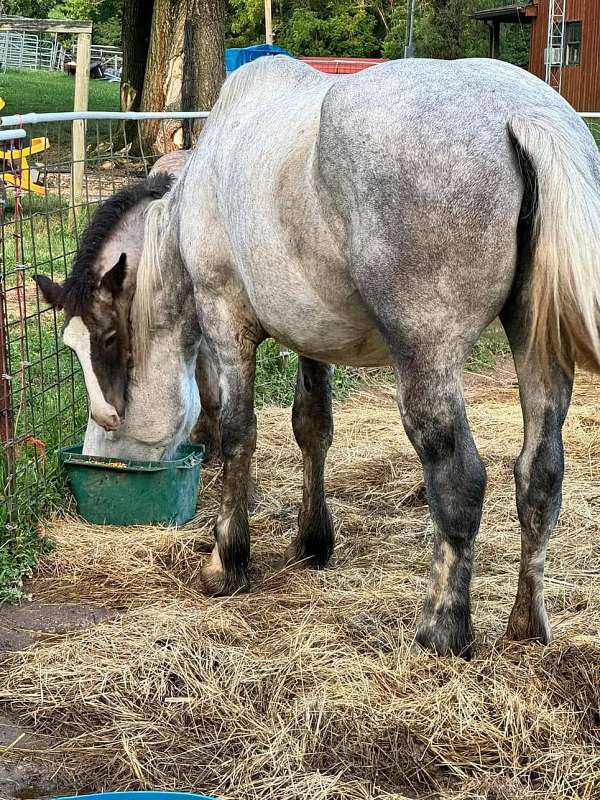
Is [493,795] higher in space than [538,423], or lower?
lower

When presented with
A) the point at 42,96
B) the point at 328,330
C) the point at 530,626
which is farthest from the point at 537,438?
the point at 42,96

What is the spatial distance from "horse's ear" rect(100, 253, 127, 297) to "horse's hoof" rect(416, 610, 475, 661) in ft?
7.05

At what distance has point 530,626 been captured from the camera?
11.7 ft

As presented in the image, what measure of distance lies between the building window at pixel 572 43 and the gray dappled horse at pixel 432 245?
1008 inches

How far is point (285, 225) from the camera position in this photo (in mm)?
3533

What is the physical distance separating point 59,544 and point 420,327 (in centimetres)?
243

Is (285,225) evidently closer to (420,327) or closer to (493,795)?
(420,327)

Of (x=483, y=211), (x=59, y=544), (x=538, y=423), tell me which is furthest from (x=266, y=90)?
(x=59, y=544)

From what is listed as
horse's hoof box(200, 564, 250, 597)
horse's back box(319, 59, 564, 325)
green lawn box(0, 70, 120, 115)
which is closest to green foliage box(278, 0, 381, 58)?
green lawn box(0, 70, 120, 115)

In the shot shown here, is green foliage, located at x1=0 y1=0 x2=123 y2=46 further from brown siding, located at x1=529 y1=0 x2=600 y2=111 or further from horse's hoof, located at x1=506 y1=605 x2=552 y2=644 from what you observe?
horse's hoof, located at x1=506 y1=605 x2=552 y2=644

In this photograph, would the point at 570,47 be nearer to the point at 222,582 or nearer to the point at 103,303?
the point at 103,303

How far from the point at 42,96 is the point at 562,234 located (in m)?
25.5

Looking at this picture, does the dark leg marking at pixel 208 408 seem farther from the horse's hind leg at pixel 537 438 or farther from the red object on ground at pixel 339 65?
the red object on ground at pixel 339 65

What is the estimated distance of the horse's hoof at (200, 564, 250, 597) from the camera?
4.38 m
